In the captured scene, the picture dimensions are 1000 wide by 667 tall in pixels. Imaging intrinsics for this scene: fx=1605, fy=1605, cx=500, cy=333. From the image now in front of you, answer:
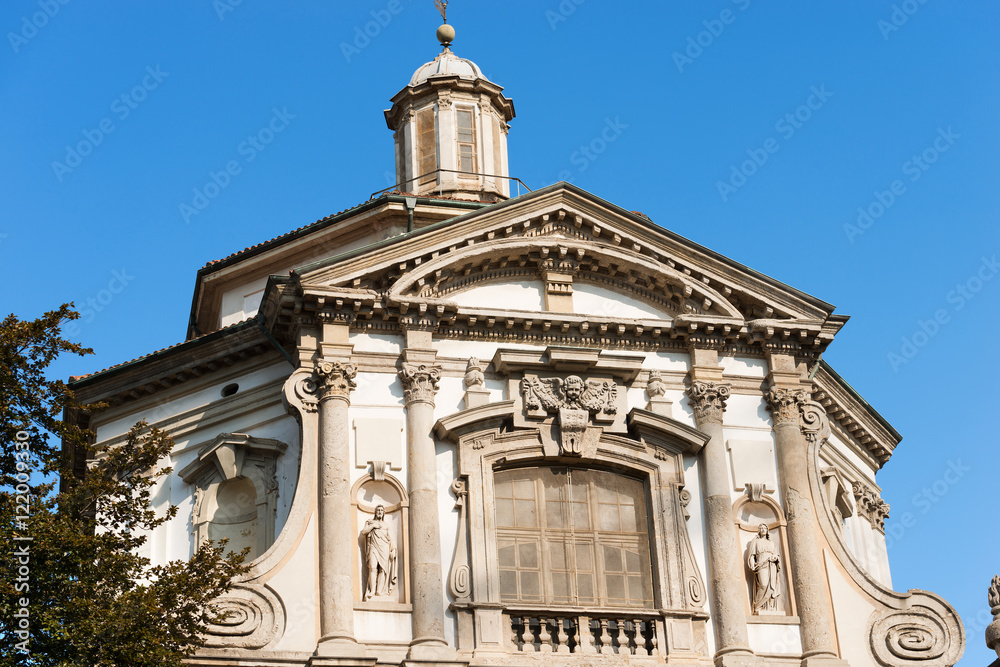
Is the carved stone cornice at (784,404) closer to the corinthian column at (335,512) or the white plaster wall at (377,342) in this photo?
the white plaster wall at (377,342)

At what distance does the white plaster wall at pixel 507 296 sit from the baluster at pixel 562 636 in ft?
17.7

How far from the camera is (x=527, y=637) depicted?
2367cm

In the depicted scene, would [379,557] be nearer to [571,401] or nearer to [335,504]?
[335,504]

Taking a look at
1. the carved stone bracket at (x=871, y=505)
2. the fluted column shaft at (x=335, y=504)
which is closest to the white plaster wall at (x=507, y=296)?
the fluted column shaft at (x=335, y=504)

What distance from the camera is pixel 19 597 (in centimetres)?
2003

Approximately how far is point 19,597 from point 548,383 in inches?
363

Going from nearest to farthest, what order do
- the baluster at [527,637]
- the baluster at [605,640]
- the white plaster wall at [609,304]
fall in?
the baluster at [527,637], the baluster at [605,640], the white plaster wall at [609,304]

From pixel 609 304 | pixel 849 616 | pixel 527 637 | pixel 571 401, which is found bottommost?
pixel 527 637

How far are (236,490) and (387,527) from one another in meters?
3.76

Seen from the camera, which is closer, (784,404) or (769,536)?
(769,536)

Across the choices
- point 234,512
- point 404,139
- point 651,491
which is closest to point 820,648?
point 651,491

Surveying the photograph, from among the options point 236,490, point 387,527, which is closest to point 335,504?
point 387,527

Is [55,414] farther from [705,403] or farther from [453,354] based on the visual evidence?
[705,403]

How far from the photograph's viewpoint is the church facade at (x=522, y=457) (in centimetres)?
2375
